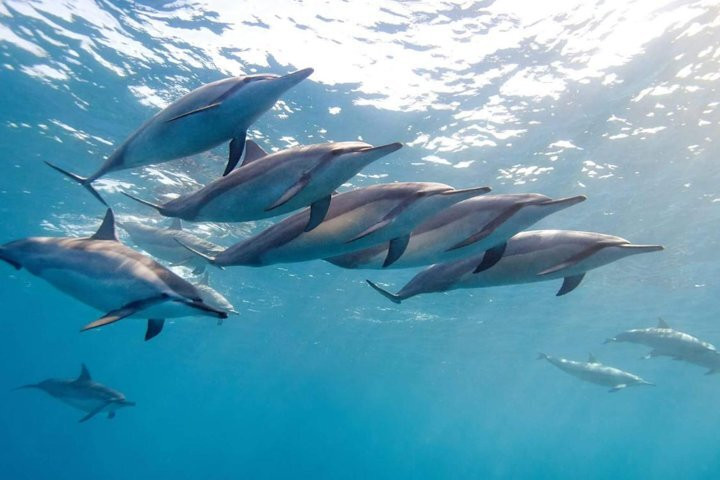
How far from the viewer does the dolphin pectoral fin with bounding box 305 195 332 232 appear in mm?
3215

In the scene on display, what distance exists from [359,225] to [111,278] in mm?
2271

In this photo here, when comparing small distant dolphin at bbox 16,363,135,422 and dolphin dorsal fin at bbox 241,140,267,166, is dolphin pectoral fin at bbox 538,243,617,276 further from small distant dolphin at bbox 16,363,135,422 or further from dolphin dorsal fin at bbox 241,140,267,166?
small distant dolphin at bbox 16,363,135,422

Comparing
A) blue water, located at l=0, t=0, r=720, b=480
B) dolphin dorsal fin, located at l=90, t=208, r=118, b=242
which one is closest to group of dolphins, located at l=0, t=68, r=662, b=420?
dolphin dorsal fin, located at l=90, t=208, r=118, b=242

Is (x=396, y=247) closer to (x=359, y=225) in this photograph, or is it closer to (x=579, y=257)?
(x=359, y=225)

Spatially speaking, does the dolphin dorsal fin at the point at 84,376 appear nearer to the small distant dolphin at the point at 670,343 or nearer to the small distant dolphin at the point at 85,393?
the small distant dolphin at the point at 85,393

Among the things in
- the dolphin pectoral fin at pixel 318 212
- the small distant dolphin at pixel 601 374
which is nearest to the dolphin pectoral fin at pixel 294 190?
the dolphin pectoral fin at pixel 318 212

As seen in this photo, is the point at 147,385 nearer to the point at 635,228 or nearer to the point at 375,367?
the point at 375,367

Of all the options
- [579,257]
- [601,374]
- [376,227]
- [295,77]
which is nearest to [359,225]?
[376,227]

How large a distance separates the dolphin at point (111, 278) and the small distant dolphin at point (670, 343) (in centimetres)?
1637

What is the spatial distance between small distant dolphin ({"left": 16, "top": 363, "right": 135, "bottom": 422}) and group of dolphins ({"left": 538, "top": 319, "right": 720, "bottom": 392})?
586 inches

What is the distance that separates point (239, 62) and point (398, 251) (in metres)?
11.6

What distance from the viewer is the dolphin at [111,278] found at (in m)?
3.80

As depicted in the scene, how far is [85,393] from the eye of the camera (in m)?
13.7

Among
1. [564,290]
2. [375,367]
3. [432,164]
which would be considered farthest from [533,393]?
[564,290]
